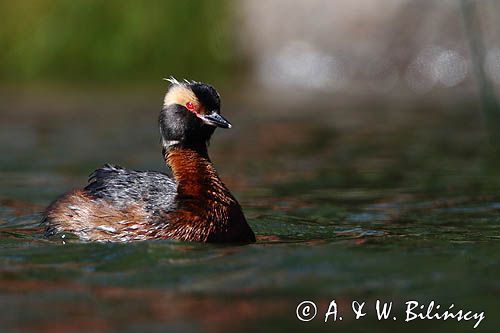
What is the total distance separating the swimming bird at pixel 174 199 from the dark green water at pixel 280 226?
25 centimetres

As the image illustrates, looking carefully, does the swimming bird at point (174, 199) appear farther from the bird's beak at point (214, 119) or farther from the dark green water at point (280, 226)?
the dark green water at point (280, 226)

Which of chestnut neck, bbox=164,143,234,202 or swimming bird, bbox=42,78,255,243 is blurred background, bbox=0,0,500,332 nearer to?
swimming bird, bbox=42,78,255,243

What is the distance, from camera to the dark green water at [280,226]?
5.94 m

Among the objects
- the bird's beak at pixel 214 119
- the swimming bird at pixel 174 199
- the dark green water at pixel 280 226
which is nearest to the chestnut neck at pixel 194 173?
the swimming bird at pixel 174 199

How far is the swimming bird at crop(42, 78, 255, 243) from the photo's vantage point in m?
8.00

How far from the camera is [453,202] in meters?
10.0

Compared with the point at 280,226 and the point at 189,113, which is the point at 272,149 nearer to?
the point at 280,226

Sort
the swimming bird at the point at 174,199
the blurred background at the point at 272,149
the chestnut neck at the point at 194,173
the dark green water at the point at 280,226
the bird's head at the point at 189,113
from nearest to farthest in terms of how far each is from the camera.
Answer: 1. the dark green water at the point at 280,226
2. the blurred background at the point at 272,149
3. the swimming bird at the point at 174,199
4. the chestnut neck at the point at 194,173
5. the bird's head at the point at 189,113

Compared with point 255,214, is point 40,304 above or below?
below

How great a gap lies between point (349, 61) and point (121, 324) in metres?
13.9

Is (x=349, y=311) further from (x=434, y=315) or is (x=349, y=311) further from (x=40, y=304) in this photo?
(x=40, y=304)

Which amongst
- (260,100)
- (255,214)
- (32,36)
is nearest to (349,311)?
(255,214)

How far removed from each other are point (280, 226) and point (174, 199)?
1136mm

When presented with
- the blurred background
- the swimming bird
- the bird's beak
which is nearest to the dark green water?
the blurred background
